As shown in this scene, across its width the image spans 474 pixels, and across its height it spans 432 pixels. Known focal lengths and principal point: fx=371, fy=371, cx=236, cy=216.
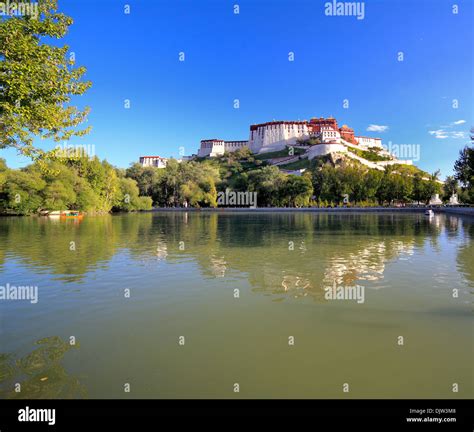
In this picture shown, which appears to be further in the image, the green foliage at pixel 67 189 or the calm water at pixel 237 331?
the green foliage at pixel 67 189

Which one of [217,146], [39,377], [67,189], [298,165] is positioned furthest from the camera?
[217,146]

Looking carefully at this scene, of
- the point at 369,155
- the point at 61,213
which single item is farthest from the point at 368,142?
the point at 61,213

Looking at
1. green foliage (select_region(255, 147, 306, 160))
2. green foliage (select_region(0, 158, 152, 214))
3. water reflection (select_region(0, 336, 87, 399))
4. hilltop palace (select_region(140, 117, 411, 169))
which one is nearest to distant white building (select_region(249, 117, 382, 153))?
hilltop palace (select_region(140, 117, 411, 169))

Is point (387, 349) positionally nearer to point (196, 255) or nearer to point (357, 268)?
point (357, 268)

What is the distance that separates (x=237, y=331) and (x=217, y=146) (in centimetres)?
17333

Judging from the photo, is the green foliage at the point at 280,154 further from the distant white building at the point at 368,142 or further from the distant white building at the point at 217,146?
the distant white building at the point at 368,142

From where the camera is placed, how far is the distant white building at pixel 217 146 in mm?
176500

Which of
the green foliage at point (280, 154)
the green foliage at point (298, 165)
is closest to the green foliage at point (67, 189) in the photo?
the green foliage at point (298, 165)

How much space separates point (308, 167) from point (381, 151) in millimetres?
53596

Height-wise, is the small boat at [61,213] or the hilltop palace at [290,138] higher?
the hilltop palace at [290,138]

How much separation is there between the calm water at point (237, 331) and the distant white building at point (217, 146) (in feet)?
537

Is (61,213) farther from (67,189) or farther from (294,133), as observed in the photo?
(294,133)

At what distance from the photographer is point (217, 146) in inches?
6983
